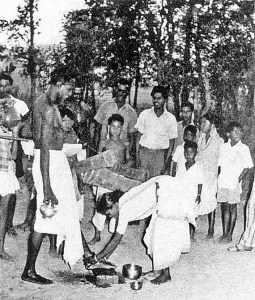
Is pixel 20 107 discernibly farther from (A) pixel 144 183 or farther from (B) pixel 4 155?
(A) pixel 144 183

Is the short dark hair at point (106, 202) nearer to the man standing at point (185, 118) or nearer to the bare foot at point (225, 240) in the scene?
the bare foot at point (225, 240)

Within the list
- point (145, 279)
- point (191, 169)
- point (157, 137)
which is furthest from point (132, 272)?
point (157, 137)

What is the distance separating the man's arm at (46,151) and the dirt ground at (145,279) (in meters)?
0.72

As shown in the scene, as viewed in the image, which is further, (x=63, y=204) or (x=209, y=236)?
(x=209, y=236)

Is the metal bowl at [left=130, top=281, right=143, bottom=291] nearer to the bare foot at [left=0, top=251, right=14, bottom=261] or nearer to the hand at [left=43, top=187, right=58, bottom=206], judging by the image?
the hand at [left=43, top=187, right=58, bottom=206]

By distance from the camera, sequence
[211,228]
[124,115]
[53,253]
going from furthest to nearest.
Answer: [124,115] → [211,228] → [53,253]

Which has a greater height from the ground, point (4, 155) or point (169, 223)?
point (4, 155)

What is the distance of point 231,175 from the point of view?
515 centimetres

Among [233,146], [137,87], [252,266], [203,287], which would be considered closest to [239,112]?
[137,87]

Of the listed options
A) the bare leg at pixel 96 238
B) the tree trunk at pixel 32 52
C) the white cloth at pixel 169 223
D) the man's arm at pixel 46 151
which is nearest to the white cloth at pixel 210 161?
the bare leg at pixel 96 238

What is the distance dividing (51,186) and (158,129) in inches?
83.1

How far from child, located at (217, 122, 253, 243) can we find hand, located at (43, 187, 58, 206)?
2062 millimetres

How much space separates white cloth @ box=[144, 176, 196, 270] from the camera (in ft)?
12.7

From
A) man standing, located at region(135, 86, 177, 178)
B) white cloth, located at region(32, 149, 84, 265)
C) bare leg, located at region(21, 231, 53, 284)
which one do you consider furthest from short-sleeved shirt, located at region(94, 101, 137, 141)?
bare leg, located at region(21, 231, 53, 284)
